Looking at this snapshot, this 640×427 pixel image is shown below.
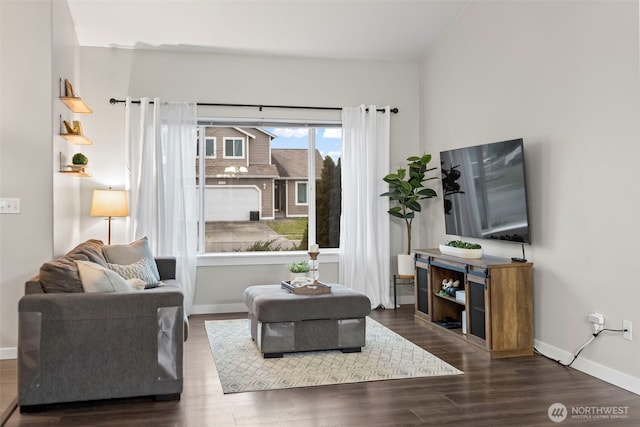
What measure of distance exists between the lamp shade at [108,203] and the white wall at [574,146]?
3610 millimetres

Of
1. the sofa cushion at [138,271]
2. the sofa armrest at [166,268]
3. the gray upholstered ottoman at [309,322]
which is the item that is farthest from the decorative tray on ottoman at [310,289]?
the sofa armrest at [166,268]

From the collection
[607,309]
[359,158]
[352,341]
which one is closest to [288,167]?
[359,158]

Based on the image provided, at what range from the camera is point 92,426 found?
9.55ft

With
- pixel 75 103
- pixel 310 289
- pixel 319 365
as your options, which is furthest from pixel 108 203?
pixel 319 365

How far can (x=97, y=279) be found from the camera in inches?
130

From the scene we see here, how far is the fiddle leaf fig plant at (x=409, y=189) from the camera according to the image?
238 inches

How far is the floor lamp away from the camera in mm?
5367

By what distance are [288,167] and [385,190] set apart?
1188 mm

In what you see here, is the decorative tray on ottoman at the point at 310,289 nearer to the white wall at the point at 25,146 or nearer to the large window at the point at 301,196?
the white wall at the point at 25,146

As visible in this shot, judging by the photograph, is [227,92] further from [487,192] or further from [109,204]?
[487,192]

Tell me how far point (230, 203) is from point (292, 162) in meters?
0.89

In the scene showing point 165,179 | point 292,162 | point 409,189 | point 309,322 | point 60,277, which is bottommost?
point 309,322

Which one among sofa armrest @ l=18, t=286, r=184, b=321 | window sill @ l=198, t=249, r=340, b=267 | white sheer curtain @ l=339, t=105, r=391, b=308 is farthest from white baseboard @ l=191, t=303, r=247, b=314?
sofa armrest @ l=18, t=286, r=184, b=321

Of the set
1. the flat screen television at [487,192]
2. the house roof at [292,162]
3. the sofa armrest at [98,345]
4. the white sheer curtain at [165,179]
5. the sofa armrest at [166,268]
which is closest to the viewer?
the sofa armrest at [98,345]
